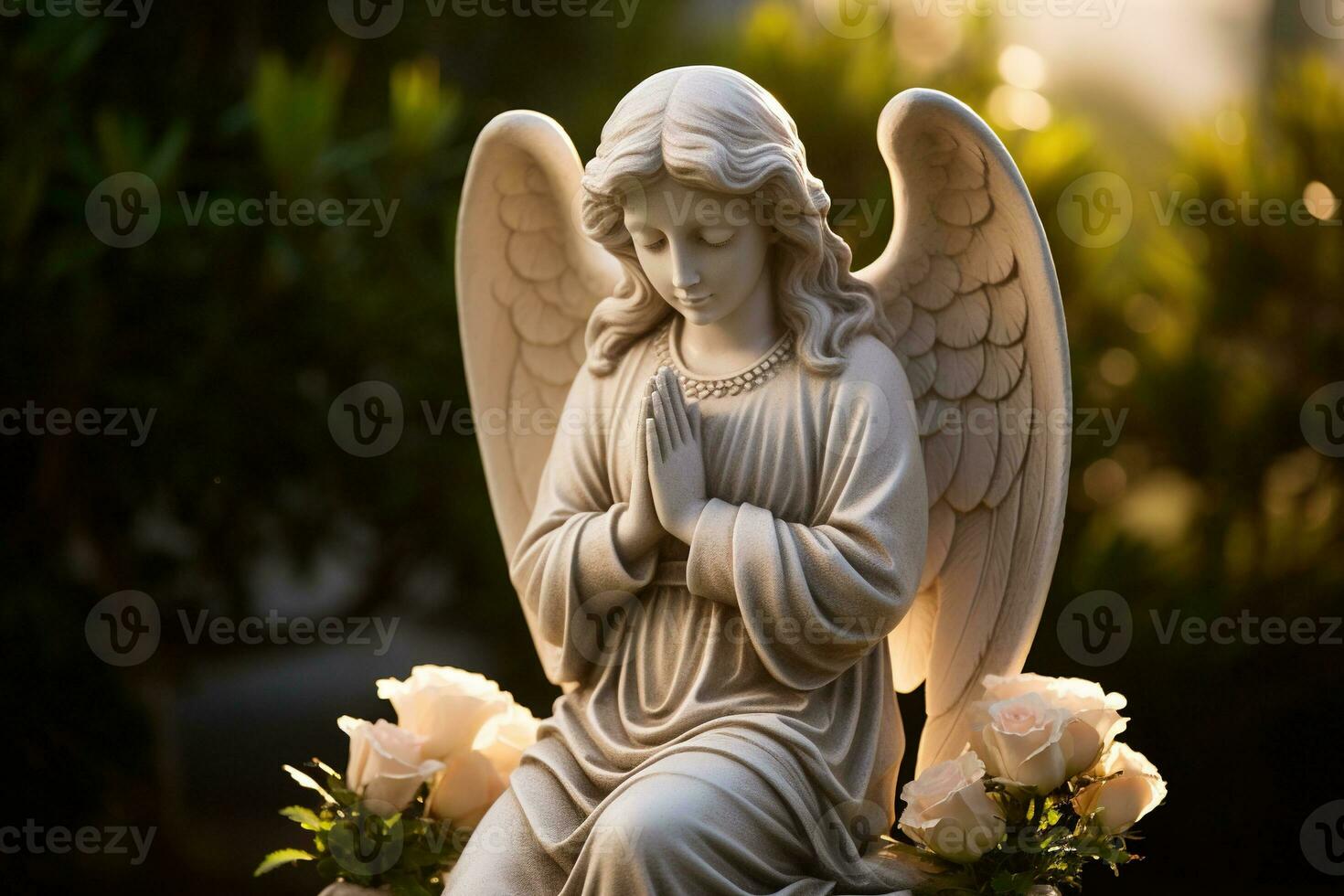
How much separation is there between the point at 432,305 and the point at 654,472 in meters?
3.49

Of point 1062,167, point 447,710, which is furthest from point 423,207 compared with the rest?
point 447,710

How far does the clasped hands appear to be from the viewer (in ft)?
9.74

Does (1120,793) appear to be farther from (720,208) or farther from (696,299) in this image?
(720,208)

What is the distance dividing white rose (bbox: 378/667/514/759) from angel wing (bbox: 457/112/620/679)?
1.27 feet

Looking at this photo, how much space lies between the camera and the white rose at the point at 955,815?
2.98 metres

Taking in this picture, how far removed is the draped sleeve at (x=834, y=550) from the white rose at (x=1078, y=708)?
324 mm

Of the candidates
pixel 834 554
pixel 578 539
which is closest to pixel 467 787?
pixel 578 539

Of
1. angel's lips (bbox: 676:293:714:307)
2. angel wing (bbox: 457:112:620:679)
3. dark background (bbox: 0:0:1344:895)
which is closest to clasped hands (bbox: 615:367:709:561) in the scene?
angel's lips (bbox: 676:293:714:307)

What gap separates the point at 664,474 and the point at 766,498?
0.21 m

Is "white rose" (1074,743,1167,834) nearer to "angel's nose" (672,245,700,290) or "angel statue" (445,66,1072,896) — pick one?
"angel statue" (445,66,1072,896)

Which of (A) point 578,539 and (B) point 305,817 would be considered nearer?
(A) point 578,539

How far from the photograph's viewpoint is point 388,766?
3209mm

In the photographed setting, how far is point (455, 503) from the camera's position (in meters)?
A: 6.48

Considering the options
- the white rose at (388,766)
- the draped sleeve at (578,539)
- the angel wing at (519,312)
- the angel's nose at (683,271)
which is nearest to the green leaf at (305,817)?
the white rose at (388,766)
